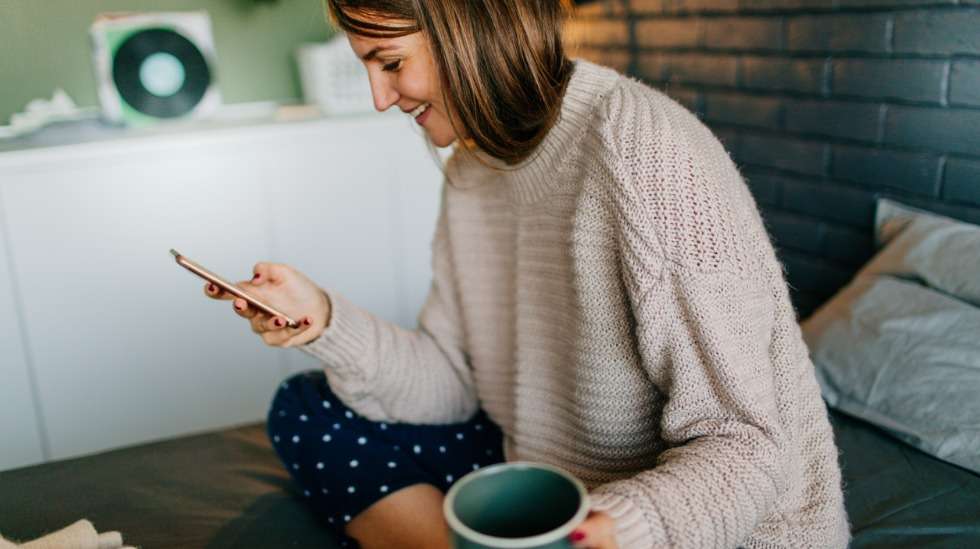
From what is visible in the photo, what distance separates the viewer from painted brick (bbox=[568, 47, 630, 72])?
85.2 inches

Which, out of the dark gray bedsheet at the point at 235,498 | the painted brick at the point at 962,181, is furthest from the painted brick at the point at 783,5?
the dark gray bedsheet at the point at 235,498

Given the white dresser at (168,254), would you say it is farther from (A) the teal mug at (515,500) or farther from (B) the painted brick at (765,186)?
(A) the teal mug at (515,500)

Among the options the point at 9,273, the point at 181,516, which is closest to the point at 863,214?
the point at 181,516

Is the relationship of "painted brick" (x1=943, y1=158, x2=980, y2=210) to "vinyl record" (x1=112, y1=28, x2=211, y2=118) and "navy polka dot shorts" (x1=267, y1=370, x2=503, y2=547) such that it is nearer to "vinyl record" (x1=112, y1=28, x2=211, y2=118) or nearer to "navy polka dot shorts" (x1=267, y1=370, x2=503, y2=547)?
"navy polka dot shorts" (x1=267, y1=370, x2=503, y2=547)

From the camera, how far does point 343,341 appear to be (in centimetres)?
105

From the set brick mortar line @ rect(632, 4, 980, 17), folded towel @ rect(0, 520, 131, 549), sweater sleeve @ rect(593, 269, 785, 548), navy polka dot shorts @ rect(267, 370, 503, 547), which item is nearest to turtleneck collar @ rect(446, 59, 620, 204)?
sweater sleeve @ rect(593, 269, 785, 548)

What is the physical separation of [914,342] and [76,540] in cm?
102

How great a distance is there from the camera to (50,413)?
1935 millimetres

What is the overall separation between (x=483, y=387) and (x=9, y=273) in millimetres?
1211

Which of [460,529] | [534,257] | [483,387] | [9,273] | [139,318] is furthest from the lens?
[139,318]

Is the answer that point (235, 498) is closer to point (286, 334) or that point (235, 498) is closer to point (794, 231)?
point (286, 334)

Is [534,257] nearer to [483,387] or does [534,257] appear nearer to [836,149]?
[483,387]

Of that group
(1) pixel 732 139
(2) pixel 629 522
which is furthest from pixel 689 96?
(2) pixel 629 522

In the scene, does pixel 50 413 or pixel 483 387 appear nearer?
pixel 483 387
